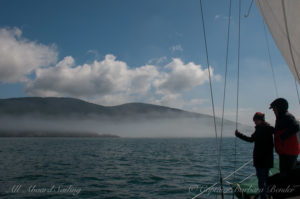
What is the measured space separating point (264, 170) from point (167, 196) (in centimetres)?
680

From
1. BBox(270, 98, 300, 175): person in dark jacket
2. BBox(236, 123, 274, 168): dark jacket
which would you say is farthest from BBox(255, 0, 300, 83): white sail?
BBox(236, 123, 274, 168): dark jacket

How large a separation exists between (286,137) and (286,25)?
2.18 meters

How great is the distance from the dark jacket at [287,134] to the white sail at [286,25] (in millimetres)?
828

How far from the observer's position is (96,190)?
12.1 m

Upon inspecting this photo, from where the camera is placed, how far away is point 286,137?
4.36m

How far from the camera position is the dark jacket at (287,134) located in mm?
4363

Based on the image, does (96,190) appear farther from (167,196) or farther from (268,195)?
(268,195)

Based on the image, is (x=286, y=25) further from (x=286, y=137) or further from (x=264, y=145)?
(x=264, y=145)

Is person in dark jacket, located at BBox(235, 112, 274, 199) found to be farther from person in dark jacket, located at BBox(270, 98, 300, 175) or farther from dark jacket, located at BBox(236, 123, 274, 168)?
person in dark jacket, located at BBox(270, 98, 300, 175)

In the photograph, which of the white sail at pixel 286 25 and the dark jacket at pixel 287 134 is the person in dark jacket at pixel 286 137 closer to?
the dark jacket at pixel 287 134

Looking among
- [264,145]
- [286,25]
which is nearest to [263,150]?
[264,145]

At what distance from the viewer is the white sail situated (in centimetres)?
391

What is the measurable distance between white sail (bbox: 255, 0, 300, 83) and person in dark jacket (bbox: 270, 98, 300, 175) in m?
0.75

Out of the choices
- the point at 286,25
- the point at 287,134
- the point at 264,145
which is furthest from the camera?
the point at 264,145
